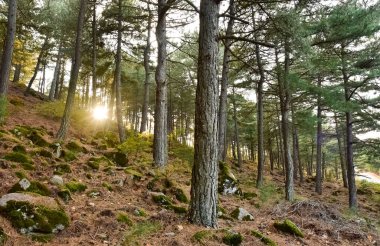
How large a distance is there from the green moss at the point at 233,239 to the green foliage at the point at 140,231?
1112 mm

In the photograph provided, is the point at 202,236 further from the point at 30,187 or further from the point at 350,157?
the point at 350,157

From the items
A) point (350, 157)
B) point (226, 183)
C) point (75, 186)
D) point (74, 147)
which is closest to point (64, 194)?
point (75, 186)

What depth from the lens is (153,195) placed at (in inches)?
263

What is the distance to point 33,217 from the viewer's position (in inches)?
161

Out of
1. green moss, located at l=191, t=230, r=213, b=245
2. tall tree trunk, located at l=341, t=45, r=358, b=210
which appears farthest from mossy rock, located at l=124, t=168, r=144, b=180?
tall tree trunk, located at l=341, t=45, r=358, b=210

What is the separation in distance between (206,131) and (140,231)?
6.32ft

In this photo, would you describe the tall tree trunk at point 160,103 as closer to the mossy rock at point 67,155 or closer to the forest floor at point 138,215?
the forest floor at point 138,215

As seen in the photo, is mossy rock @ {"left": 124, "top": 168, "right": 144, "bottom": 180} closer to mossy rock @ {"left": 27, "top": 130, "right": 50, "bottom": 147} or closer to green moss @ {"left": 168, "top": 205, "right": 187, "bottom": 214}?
green moss @ {"left": 168, "top": 205, "right": 187, "bottom": 214}

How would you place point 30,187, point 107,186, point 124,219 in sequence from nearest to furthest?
point 124,219, point 30,187, point 107,186

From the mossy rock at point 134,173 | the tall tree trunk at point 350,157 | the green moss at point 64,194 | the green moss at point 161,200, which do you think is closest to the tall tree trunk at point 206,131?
the green moss at point 161,200

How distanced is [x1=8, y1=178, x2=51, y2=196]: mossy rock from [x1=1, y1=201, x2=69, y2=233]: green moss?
0.64 meters

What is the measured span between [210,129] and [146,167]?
4390mm

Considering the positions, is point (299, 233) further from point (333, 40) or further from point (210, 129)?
point (333, 40)

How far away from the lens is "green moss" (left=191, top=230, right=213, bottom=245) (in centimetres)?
433
